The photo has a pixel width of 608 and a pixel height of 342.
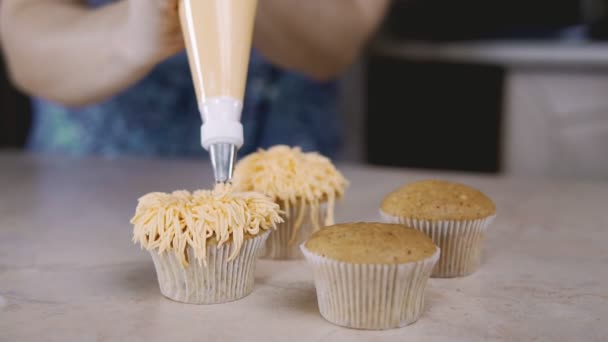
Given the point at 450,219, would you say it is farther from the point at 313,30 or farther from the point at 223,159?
the point at 313,30

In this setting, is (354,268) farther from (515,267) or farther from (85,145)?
(85,145)

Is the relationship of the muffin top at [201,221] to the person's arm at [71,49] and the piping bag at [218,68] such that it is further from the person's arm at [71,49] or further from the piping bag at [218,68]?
the person's arm at [71,49]

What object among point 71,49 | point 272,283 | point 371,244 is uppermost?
point 71,49

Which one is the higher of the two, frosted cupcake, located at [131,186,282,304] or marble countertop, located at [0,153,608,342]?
frosted cupcake, located at [131,186,282,304]

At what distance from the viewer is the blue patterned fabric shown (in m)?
1.80

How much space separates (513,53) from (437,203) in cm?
148

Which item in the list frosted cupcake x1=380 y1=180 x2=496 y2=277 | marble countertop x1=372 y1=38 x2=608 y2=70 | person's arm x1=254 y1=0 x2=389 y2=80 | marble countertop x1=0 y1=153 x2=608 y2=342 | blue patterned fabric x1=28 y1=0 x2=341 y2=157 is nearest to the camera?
marble countertop x1=0 y1=153 x2=608 y2=342

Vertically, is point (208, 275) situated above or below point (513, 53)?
below

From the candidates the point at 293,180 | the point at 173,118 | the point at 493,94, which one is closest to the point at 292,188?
the point at 293,180

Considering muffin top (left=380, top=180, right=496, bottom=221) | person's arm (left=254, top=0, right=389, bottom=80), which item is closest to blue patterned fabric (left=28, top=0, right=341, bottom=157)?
person's arm (left=254, top=0, right=389, bottom=80)

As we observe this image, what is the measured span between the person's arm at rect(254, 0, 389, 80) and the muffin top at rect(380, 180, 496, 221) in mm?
798

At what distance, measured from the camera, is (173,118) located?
71.5 inches

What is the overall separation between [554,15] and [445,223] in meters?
1.80

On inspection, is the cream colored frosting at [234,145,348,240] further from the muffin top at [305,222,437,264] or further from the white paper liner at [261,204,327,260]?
the muffin top at [305,222,437,264]
